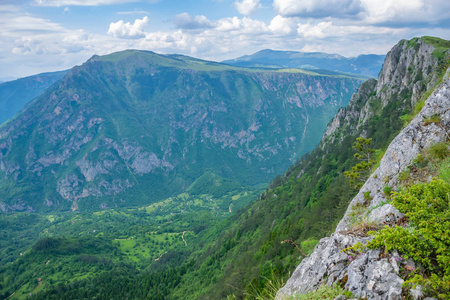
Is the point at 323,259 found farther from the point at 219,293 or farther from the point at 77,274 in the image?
the point at 77,274

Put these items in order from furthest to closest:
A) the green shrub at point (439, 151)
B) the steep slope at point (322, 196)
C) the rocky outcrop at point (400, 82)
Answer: the rocky outcrop at point (400, 82) < the steep slope at point (322, 196) < the green shrub at point (439, 151)

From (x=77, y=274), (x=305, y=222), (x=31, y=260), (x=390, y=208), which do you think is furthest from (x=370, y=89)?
(x=31, y=260)

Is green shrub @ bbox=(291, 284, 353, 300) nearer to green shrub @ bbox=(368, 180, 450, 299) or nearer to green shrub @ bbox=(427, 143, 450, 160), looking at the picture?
green shrub @ bbox=(368, 180, 450, 299)

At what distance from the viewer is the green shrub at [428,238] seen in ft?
28.3

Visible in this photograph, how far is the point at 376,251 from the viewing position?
10.6 metres

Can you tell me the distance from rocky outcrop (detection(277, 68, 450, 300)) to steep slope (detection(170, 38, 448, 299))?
25.1 m

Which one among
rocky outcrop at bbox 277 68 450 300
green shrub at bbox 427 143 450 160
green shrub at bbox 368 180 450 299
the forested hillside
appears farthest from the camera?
the forested hillside

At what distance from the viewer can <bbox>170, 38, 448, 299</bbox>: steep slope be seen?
6044 cm

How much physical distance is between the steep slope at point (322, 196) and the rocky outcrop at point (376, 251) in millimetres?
25106

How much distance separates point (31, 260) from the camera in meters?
185

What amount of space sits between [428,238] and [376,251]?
191 cm

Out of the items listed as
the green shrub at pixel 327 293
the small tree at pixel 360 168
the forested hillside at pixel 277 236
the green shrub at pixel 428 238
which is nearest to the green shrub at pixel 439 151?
the green shrub at pixel 428 238

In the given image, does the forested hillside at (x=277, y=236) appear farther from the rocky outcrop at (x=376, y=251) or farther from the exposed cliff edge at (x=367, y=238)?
the rocky outcrop at (x=376, y=251)

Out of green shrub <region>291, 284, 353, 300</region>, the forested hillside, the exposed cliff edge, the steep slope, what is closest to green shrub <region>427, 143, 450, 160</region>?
the exposed cliff edge
